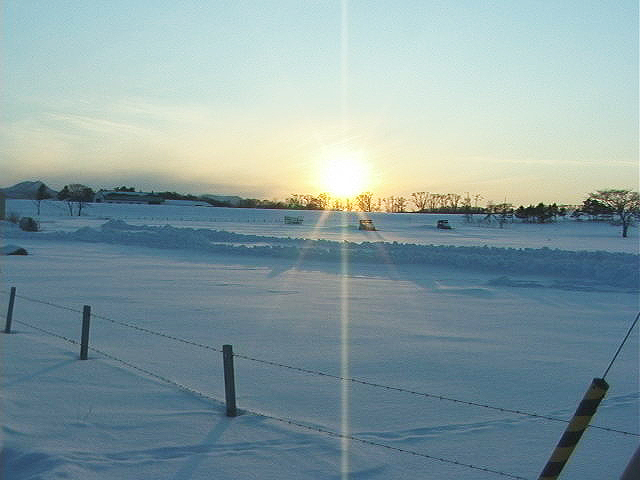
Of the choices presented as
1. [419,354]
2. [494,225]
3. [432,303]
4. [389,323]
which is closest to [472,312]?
[432,303]

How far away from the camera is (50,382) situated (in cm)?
768

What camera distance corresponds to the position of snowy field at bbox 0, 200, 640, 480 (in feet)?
18.6

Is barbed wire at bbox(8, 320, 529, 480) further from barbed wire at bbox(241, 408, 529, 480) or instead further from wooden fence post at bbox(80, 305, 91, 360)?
wooden fence post at bbox(80, 305, 91, 360)

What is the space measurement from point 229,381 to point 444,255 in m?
21.5

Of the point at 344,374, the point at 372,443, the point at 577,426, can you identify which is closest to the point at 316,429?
the point at 372,443

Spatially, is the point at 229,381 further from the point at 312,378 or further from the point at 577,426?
the point at 577,426

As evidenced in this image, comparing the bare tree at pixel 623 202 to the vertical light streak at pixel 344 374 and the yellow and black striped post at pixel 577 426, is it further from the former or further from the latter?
the yellow and black striped post at pixel 577 426

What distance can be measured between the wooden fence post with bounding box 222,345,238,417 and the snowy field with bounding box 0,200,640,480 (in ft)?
0.39

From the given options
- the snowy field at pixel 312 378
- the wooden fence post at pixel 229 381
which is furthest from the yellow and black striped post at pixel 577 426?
the wooden fence post at pixel 229 381

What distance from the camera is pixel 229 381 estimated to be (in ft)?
21.7

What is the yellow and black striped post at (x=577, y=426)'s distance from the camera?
3689 millimetres

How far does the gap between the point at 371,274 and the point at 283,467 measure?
57.8 feet

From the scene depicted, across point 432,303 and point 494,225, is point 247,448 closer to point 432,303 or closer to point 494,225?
point 432,303

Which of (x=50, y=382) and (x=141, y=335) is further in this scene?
(x=141, y=335)
